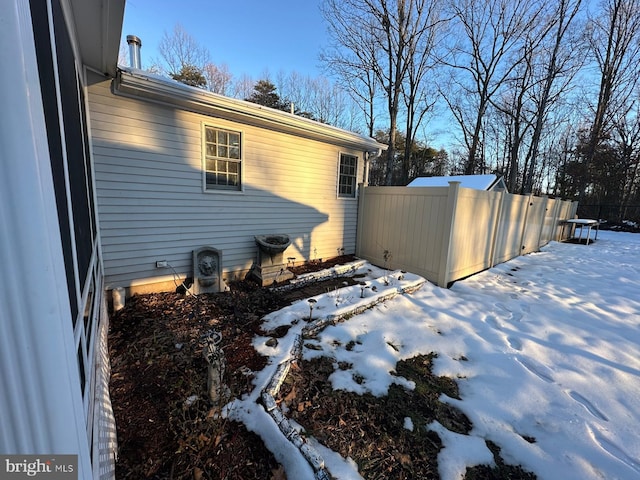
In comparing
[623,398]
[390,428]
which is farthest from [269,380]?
[623,398]

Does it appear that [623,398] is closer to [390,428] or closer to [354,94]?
[390,428]

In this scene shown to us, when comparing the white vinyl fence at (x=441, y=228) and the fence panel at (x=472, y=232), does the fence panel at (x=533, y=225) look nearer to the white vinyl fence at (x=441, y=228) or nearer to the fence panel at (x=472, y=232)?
the white vinyl fence at (x=441, y=228)

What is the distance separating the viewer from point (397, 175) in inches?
840

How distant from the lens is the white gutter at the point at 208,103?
11.5 feet

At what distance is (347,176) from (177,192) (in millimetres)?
3883

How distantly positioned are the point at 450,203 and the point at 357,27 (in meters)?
10.5

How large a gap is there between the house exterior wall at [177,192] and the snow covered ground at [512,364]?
6.55 ft

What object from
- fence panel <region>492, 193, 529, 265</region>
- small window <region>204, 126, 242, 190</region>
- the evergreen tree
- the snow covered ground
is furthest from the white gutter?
the evergreen tree

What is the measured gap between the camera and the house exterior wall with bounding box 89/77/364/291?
12.0 ft

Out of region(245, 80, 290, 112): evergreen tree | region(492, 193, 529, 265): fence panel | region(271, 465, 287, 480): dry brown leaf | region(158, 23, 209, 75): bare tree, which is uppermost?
region(158, 23, 209, 75): bare tree

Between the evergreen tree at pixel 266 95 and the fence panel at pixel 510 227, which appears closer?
the fence panel at pixel 510 227

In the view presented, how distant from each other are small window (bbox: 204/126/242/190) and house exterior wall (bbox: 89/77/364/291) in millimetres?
119

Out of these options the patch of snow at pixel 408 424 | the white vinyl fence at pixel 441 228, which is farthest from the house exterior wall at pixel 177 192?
the patch of snow at pixel 408 424

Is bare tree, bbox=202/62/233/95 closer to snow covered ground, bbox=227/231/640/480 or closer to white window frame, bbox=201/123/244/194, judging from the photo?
white window frame, bbox=201/123/244/194
